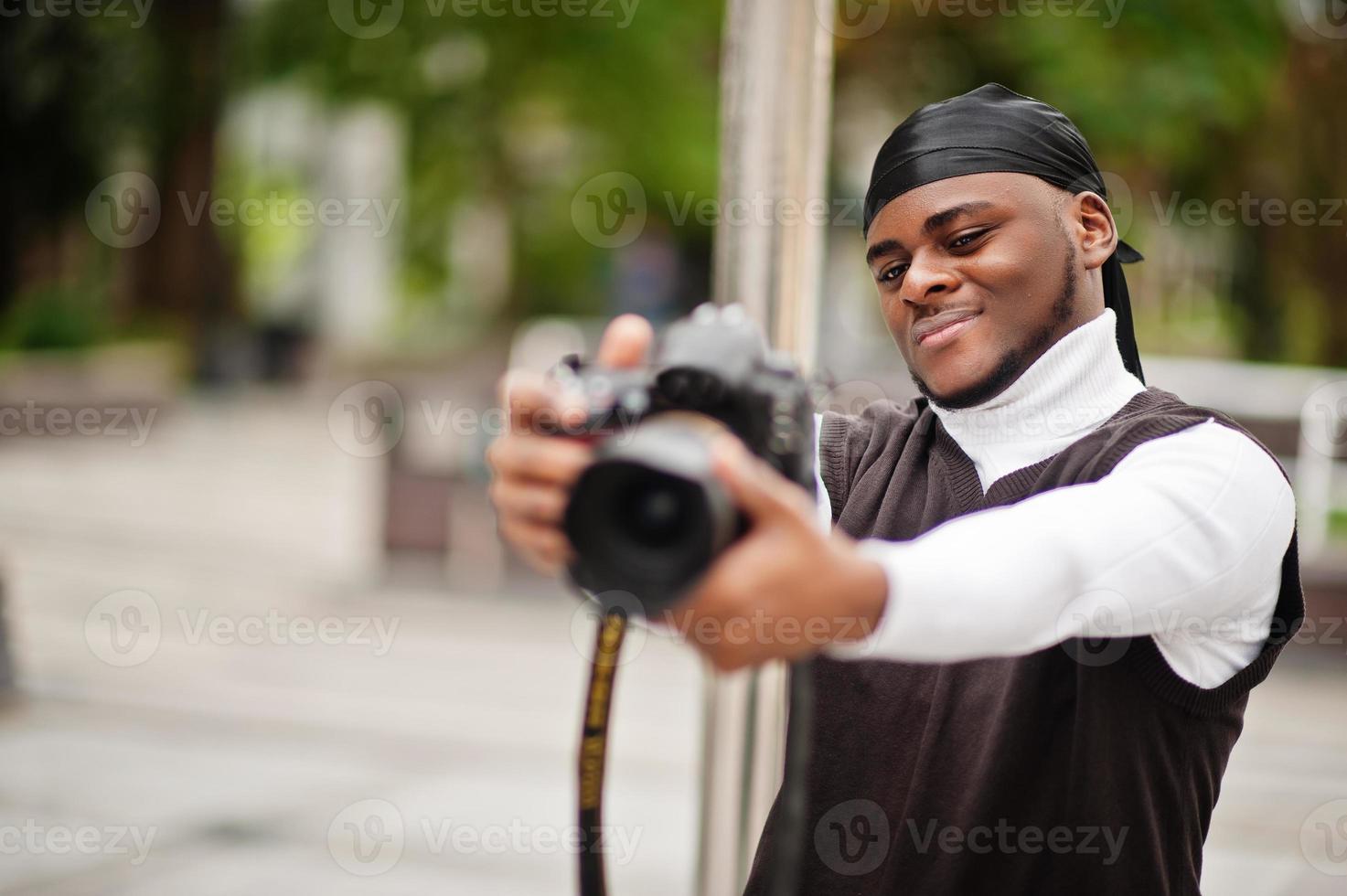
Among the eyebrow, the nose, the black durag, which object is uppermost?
the black durag

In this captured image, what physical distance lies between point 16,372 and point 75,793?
373 inches

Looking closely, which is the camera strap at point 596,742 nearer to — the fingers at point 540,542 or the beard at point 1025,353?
the fingers at point 540,542

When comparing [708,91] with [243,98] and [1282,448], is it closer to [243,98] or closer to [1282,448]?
[243,98]

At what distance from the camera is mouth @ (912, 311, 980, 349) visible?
162 cm

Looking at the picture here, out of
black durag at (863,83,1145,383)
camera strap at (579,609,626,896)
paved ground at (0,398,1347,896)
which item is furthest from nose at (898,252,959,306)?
paved ground at (0,398,1347,896)

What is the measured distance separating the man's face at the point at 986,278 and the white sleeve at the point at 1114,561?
0.88 ft

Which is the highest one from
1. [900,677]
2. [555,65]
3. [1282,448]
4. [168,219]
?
[555,65]

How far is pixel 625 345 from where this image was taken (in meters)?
1.20

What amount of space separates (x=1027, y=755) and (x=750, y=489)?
69 centimetres

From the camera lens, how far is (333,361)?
19.6m

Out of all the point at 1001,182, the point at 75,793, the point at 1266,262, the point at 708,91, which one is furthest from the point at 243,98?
the point at 1001,182

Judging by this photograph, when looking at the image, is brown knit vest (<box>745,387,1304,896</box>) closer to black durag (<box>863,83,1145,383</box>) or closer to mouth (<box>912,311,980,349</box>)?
mouth (<box>912,311,980,349</box>)

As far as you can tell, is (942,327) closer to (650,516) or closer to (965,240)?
(965,240)

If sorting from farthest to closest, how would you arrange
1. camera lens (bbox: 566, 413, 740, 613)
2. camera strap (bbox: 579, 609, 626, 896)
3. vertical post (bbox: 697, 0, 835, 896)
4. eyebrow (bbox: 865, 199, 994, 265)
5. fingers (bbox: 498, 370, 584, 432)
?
vertical post (bbox: 697, 0, 835, 896) → eyebrow (bbox: 865, 199, 994, 265) → camera strap (bbox: 579, 609, 626, 896) → fingers (bbox: 498, 370, 584, 432) → camera lens (bbox: 566, 413, 740, 613)
